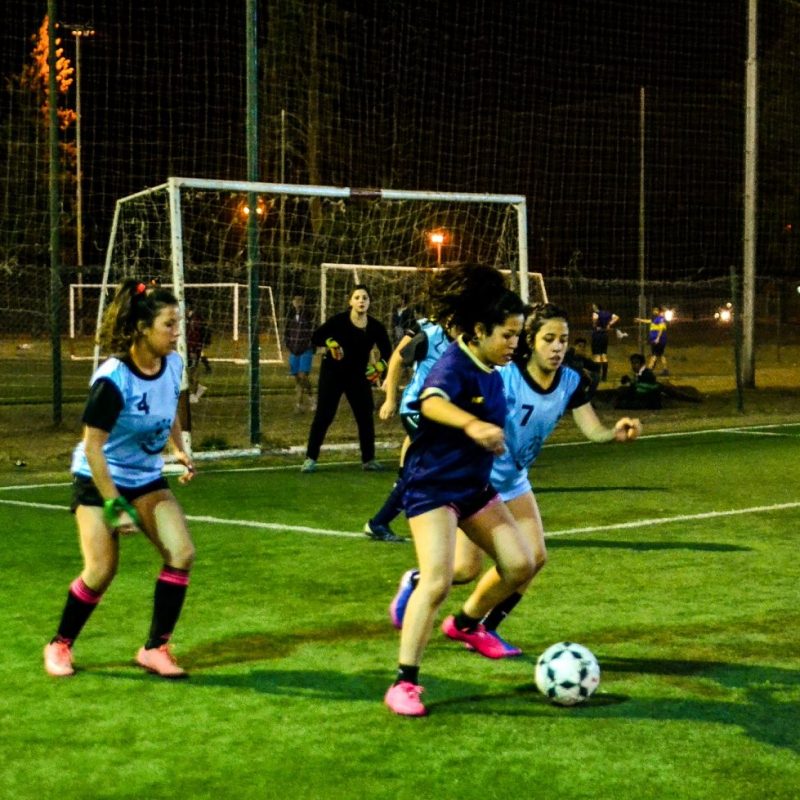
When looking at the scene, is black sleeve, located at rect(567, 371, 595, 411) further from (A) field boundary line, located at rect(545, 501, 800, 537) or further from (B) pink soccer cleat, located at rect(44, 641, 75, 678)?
(A) field boundary line, located at rect(545, 501, 800, 537)

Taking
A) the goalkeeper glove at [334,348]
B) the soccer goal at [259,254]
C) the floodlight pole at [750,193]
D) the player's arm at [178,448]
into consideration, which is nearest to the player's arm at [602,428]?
the soccer goal at [259,254]

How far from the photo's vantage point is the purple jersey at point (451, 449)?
5688 millimetres

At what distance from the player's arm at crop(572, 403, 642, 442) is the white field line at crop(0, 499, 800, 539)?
11.7 ft

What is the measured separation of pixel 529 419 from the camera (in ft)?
21.9

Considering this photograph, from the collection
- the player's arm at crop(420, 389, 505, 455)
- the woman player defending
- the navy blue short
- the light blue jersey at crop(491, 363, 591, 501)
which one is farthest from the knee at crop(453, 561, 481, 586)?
the player's arm at crop(420, 389, 505, 455)

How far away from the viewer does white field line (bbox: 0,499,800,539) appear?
10508 millimetres

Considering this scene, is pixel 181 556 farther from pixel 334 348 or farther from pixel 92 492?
pixel 334 348

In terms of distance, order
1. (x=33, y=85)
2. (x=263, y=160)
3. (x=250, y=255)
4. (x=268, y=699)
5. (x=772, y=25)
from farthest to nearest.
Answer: (x=33, y=85), (x=263, y=160), (x=772, y=25), (x=250, y=255), (x=268, y=699)

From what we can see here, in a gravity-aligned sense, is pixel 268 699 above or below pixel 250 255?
below

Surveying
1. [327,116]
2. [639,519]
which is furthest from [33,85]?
[639,519]

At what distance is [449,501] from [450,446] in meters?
0.23

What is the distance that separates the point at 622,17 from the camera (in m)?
25.1

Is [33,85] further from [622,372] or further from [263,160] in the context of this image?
[622,372]

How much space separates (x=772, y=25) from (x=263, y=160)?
15.4m
